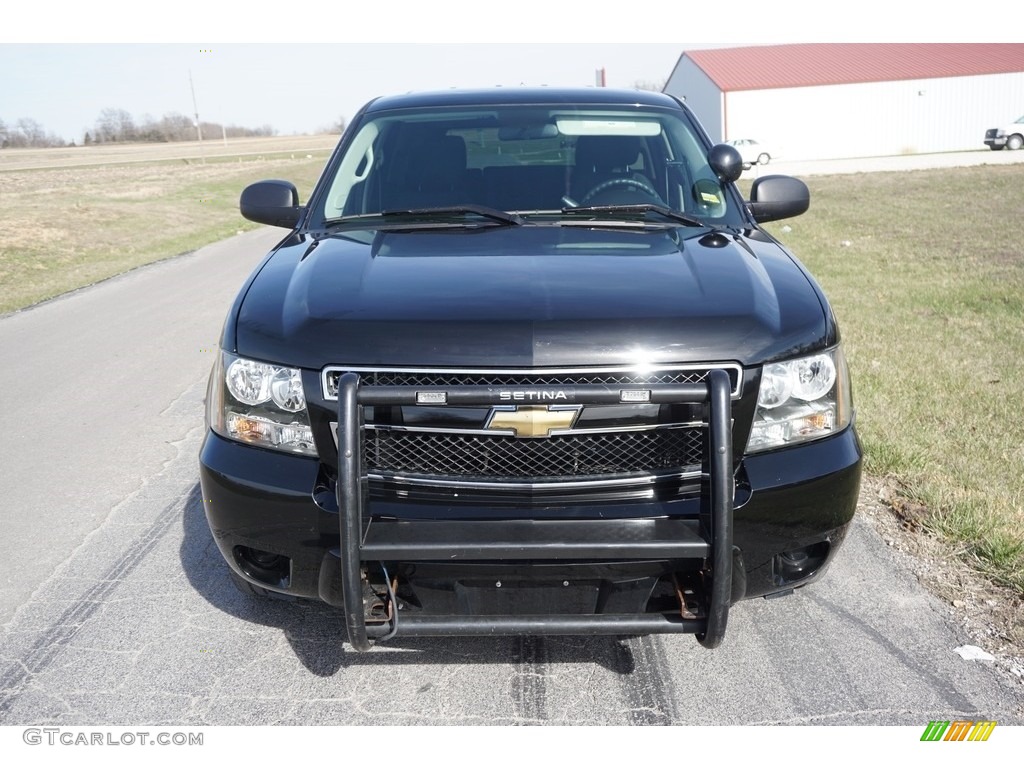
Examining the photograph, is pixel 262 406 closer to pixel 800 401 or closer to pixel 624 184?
pixel 800 401

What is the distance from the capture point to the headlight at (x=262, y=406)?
9.32ft

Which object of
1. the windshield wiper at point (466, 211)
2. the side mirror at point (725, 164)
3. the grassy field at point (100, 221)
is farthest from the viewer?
the grassy field at point (100, 221)

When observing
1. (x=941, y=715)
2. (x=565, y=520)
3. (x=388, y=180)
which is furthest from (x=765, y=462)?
(x=388, y=180)

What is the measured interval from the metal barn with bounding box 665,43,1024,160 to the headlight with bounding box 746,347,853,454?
2016 inches

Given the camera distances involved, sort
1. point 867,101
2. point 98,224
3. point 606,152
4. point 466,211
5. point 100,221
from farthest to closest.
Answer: point 867,101, point 100,221, point 98,224, point 606,152, point 466,211

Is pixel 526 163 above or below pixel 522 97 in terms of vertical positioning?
below

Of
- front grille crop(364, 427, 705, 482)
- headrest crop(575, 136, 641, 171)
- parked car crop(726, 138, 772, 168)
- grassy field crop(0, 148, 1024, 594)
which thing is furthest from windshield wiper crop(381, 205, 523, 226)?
parked car crop(726, 138, 772, 168)

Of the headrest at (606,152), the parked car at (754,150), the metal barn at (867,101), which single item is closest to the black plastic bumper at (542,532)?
the headrest at (606,152)

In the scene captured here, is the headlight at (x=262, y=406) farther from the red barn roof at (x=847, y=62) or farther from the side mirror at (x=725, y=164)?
the red barn roof at (x=847, y=62)

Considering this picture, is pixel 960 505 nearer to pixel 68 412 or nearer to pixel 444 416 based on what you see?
pixel 444 416

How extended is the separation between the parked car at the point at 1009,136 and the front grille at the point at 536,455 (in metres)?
49.0

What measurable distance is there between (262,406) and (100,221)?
72.3ft

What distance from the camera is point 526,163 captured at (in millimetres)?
4215

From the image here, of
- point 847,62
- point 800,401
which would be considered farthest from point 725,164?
point 847,62
